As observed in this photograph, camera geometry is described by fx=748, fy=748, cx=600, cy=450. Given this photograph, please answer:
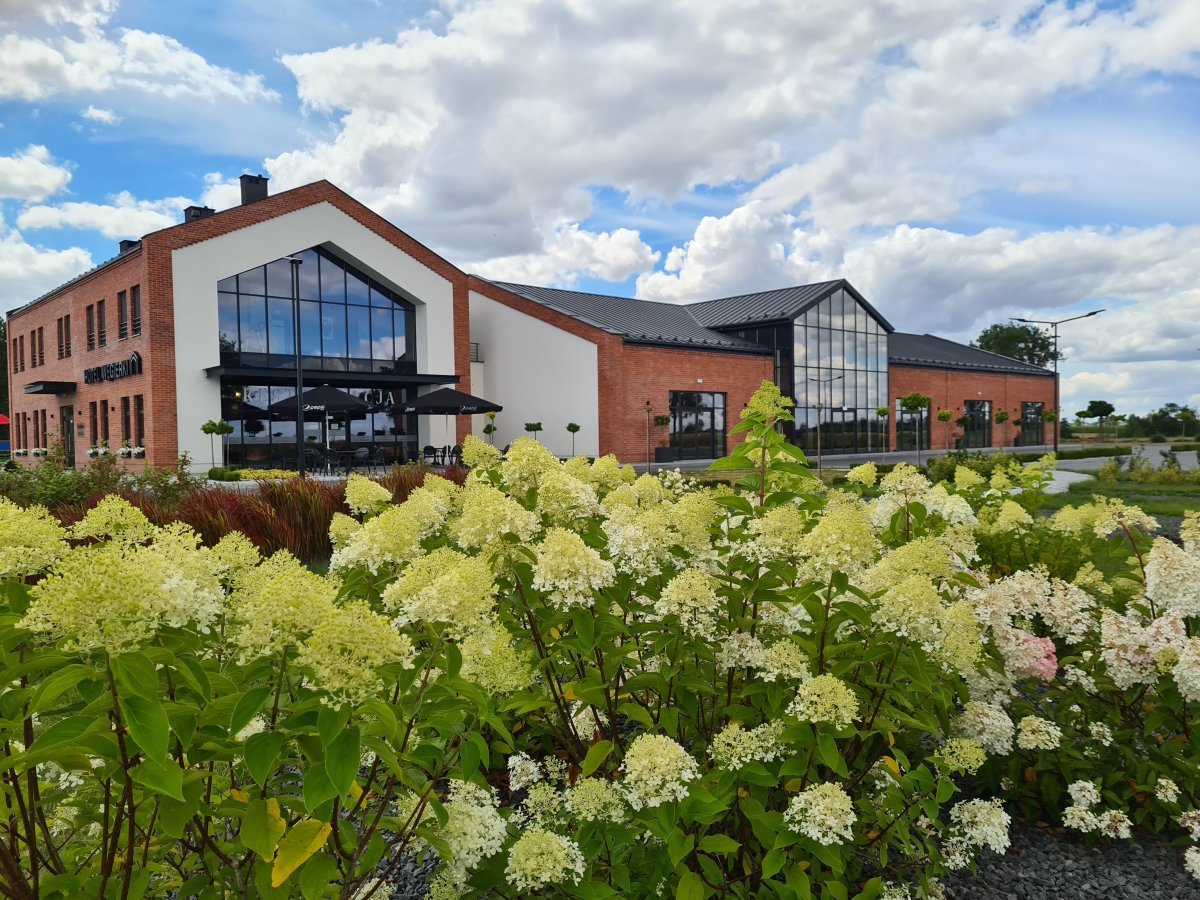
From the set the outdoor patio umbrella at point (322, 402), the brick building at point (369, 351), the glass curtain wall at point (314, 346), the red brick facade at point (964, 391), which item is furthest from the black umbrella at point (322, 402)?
the red brick facade at point (964, 391)

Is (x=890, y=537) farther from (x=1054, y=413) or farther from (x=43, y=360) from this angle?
(x=1054, y=413)

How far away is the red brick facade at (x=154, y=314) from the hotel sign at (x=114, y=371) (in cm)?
25

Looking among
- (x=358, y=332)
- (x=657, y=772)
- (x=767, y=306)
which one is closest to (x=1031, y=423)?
(x=767, y=306)

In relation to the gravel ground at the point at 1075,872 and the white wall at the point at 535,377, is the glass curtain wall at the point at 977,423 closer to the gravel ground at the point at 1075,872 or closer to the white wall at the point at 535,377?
the white wall at the point at 535,377

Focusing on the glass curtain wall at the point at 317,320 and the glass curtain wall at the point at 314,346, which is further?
the glass curtain wall at the point at 317,320

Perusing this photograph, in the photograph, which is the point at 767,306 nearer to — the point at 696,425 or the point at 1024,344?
the point at 696,425

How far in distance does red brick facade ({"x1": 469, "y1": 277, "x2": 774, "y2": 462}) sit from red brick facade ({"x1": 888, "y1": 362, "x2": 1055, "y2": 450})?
13.8 metres

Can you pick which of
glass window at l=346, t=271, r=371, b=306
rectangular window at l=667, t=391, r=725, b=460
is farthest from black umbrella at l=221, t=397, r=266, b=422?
rectangular window at l=667, t=391, r=725, b=460

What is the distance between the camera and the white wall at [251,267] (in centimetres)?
2536

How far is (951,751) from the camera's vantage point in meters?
3.03

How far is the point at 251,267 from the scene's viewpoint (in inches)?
1051

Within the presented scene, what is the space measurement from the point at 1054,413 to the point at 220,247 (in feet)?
175

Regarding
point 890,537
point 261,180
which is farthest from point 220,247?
point 890,537

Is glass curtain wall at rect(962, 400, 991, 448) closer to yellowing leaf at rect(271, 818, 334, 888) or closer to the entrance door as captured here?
the entrance door
